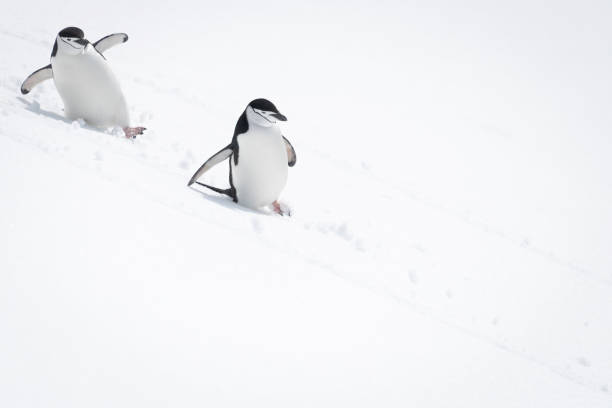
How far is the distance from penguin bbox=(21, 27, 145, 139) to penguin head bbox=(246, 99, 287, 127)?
134cm

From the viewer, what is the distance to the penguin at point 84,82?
178 inches

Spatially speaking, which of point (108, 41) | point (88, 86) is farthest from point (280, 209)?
point (108, 41)

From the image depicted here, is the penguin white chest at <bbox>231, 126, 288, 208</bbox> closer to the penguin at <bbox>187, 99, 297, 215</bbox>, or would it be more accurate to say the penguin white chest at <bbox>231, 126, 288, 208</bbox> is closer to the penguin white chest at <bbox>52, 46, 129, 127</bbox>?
the penguin at <bbox>187, 99, 297, 215</bbox>

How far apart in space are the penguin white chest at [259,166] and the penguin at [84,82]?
4.14 feet

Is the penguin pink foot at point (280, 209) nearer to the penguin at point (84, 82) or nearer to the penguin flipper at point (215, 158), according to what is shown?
the penguin flipper at point (215, 158)

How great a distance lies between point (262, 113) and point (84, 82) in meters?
1.65

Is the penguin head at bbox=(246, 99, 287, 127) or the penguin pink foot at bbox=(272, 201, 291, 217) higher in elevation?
the penguin head at bbox=(246, 99, 287, 127)

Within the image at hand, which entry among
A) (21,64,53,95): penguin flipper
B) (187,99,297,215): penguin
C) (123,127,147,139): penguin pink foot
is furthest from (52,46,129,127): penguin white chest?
(187,99,297,215): penguin

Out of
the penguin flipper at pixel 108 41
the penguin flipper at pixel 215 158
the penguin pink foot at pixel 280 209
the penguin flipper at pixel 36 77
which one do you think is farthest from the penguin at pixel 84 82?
the penguin pink foot at pixel 280 209

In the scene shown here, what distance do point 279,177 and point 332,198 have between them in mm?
1444

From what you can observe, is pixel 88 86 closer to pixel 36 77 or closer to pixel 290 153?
pixel 36 77


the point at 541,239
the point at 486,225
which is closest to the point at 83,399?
the point at 486,225

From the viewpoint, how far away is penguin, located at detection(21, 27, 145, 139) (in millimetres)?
4531

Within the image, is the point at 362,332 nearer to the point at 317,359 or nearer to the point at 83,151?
the point at 317,359
